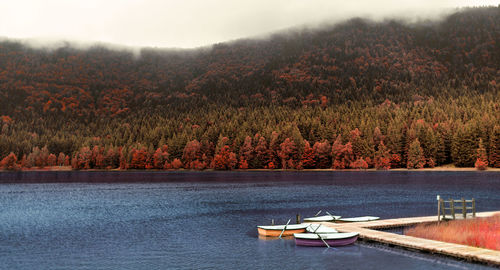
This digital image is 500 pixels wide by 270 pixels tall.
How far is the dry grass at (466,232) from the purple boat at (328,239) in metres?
9.03

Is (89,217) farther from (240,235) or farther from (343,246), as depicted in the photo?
(343,246)

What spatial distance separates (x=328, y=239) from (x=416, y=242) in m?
8.94

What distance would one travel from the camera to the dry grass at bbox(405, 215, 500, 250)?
151ft

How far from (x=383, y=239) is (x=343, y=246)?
4341 mm

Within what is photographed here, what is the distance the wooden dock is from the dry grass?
118 inches

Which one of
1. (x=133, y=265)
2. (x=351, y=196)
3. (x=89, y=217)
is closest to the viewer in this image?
(x=133, y=265)

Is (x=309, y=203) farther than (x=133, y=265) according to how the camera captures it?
Yes

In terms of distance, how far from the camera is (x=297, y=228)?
55.6 metres

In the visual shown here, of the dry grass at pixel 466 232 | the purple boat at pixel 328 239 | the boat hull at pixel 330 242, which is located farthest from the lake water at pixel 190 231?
the dry grass at pixel 466 232

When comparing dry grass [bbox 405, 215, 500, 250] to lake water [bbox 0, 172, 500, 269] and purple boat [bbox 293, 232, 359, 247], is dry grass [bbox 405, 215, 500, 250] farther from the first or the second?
purple boat [bbox 293, 232, 359, 247]

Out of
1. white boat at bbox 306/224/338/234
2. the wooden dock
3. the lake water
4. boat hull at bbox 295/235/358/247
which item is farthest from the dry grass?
white boat at bbox 306/224/338/234

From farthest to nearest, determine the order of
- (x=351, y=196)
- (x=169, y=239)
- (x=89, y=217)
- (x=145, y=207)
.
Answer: (x=351, y=196) → (x=145, y=207) → (x=89, y=217) → (x=169, y=239)

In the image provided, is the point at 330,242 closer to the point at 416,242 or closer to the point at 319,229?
the point at 319,229

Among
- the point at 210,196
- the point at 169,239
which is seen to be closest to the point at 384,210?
the point at 169,239
